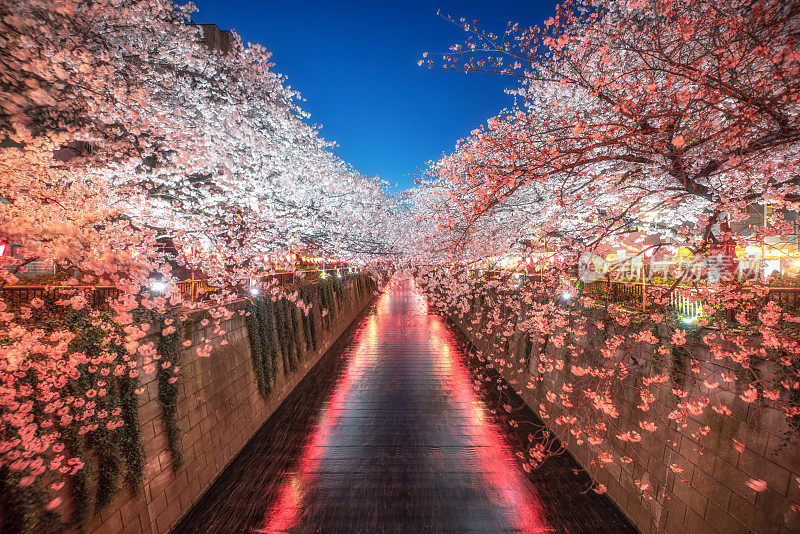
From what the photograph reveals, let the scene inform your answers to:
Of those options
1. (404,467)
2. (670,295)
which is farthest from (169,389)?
(670,295)

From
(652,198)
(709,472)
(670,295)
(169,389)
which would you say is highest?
(652,198)

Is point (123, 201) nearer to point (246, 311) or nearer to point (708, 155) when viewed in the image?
point (246, 311)

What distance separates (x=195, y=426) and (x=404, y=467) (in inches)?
194

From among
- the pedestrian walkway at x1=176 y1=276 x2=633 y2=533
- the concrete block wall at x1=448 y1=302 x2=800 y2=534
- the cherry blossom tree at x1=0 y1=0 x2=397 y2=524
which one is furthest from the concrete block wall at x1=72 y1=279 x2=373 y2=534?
the concrete block wall at x1=448 y1=302 x2=800 y2=534

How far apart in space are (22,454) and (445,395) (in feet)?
37.1

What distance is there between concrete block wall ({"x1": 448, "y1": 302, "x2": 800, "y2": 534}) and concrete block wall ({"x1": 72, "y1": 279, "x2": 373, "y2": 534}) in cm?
871

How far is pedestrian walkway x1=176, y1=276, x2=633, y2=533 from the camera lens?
278 inches

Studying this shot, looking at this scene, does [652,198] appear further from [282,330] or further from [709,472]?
[282,330]

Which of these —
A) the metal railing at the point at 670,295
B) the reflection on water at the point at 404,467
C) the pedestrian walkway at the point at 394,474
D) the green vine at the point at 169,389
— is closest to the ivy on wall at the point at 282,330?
the pedestrian walkway at the point at 394,474

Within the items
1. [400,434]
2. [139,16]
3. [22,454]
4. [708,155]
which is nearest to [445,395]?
[400,434]

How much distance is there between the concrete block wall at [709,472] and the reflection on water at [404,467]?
6.36 feet

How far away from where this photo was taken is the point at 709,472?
5.30 meters

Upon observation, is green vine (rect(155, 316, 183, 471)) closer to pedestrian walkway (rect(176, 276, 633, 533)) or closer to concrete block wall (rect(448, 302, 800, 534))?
pedestrian walkway (rect(176, 276, 633, 533))

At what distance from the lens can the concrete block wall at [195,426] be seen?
577 cm
